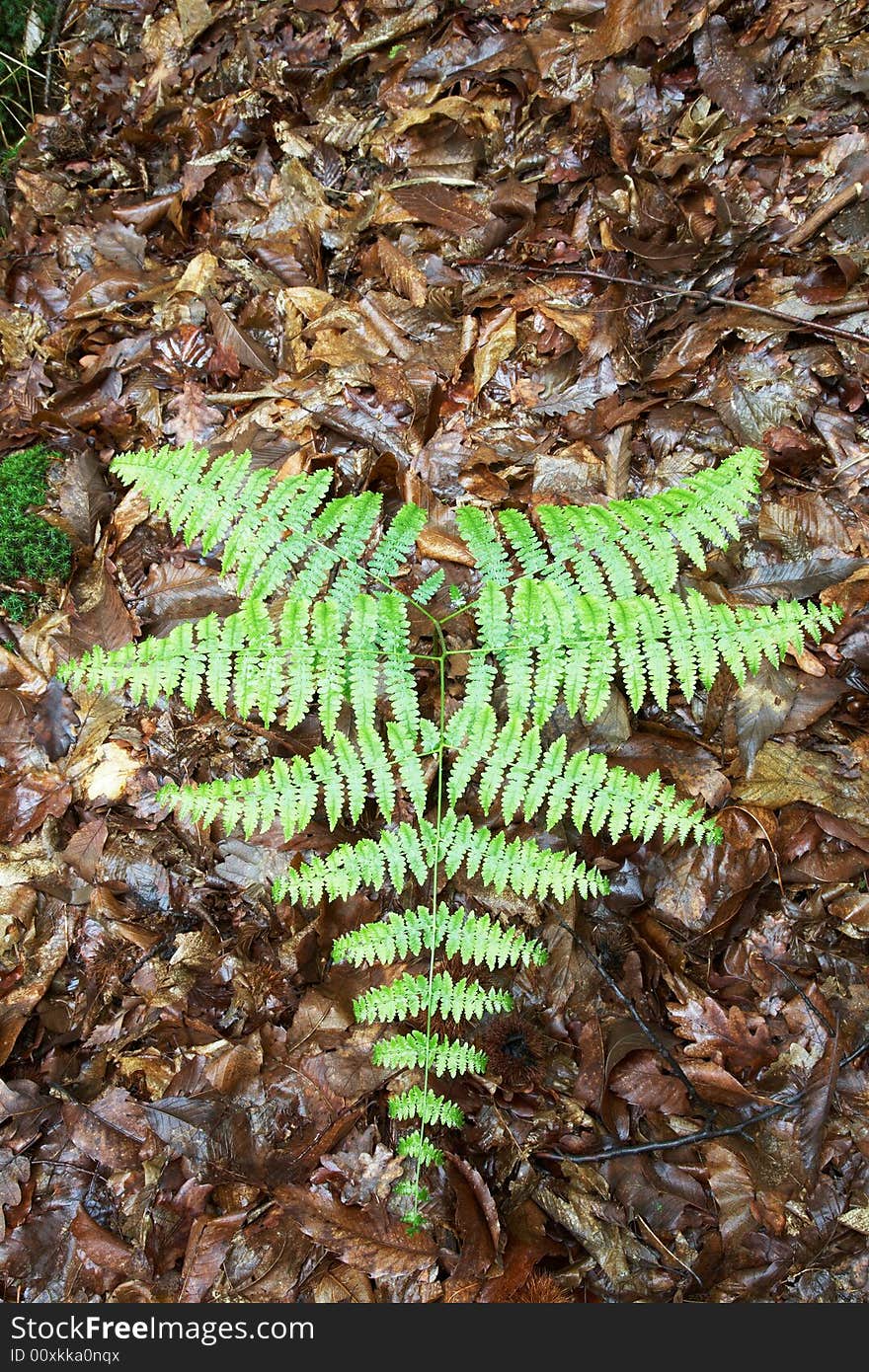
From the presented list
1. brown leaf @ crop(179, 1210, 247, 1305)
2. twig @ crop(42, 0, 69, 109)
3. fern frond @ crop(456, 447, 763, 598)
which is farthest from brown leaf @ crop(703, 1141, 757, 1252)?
twig @ crop(42, 0, 69, 109)

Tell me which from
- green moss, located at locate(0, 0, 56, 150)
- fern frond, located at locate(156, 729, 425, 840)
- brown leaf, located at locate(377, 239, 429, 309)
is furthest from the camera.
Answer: green moss, located at locate(0, 0, 56, 150)

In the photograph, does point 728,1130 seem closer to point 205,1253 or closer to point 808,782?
point 808,782

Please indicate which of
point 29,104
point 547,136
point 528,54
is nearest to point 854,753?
point 547,136

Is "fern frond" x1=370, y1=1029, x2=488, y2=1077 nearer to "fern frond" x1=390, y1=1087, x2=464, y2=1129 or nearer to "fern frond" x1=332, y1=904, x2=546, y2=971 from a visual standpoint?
"fern frond" x1=390, y1=1087, x2=464, y2=1129

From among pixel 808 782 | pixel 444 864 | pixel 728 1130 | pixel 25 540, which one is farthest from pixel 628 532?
pixel 25 540

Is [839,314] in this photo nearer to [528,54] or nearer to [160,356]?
[528,54]
